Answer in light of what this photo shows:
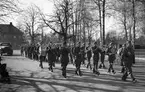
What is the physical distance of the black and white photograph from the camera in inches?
366

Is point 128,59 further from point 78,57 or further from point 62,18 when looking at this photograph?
point 62,18

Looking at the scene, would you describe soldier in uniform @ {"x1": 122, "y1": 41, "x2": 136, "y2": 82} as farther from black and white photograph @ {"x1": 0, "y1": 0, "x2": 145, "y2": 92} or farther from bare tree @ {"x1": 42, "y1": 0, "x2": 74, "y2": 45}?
bare tree @ {"x1": 42, "y1": 0, "x2": 74, "y2": 45}

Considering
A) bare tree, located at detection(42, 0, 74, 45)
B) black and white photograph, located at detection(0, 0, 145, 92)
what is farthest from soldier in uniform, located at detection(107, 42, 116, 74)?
bare tree, located at detection(42, 0, 74, 45)

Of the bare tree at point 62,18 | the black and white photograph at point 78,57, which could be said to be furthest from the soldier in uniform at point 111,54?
the bare tree at point 62,18

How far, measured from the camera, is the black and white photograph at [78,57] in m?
9.30

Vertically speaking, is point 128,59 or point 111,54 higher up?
point 111,54

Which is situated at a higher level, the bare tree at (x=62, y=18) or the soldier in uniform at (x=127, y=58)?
the bare tree at (x=62, y=18)

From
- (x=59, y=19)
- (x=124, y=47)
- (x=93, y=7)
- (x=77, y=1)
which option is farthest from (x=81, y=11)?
(x=124, y=47)

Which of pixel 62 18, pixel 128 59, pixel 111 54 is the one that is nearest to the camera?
pixel 128 59

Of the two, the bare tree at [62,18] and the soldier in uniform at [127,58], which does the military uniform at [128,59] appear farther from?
the bare tree at [62,18]

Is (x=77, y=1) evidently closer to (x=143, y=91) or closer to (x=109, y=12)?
(x=109, y=12)

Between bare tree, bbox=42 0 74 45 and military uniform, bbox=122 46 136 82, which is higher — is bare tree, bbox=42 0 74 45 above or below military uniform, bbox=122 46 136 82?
above

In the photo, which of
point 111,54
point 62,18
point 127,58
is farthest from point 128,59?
point 62,18

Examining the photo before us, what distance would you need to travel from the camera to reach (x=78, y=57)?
→ 1237cm
